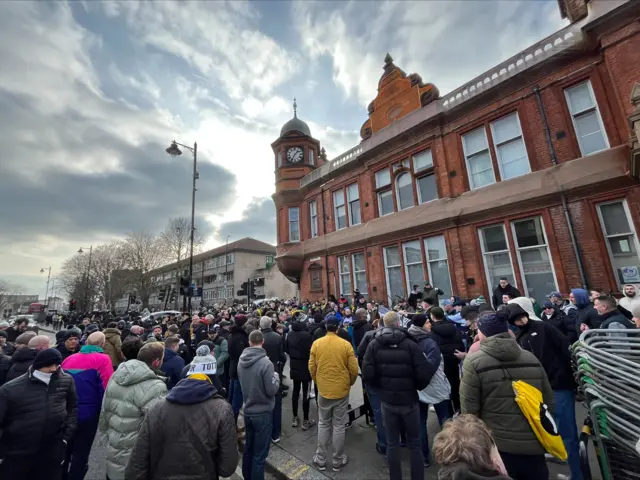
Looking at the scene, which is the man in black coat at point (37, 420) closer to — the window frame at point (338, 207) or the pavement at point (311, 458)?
the pavement at point (311, 458)

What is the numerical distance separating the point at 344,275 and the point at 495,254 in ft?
26.6

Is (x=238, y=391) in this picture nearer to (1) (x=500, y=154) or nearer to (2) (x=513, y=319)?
(2) (x=513, y=319)

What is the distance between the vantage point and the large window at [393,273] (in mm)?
13977

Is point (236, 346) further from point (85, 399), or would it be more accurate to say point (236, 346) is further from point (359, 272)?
point (359, 272)

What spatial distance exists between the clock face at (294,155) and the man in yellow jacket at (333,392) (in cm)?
1798

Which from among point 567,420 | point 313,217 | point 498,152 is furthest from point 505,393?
point 313,217

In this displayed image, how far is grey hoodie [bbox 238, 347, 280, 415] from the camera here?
3.57 m

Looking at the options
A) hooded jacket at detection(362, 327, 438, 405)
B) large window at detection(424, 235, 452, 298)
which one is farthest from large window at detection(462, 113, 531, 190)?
hooded jacket at detection(362, 327, 438, 405)

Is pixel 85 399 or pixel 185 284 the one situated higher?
pixel 185 284

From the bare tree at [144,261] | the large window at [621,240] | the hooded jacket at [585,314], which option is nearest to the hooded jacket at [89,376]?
the hooded jacket at [585,314]

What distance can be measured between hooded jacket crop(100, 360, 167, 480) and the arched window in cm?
1302

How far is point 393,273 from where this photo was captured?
1436cm

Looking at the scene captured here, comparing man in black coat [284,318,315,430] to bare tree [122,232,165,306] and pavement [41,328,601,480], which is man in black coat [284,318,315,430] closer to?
pavement [41,328,601,480]

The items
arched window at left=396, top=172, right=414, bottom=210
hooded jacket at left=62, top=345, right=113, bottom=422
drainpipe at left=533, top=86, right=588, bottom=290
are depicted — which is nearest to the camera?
hooded jacket at left=62, top=345, right=113, bottom=422
